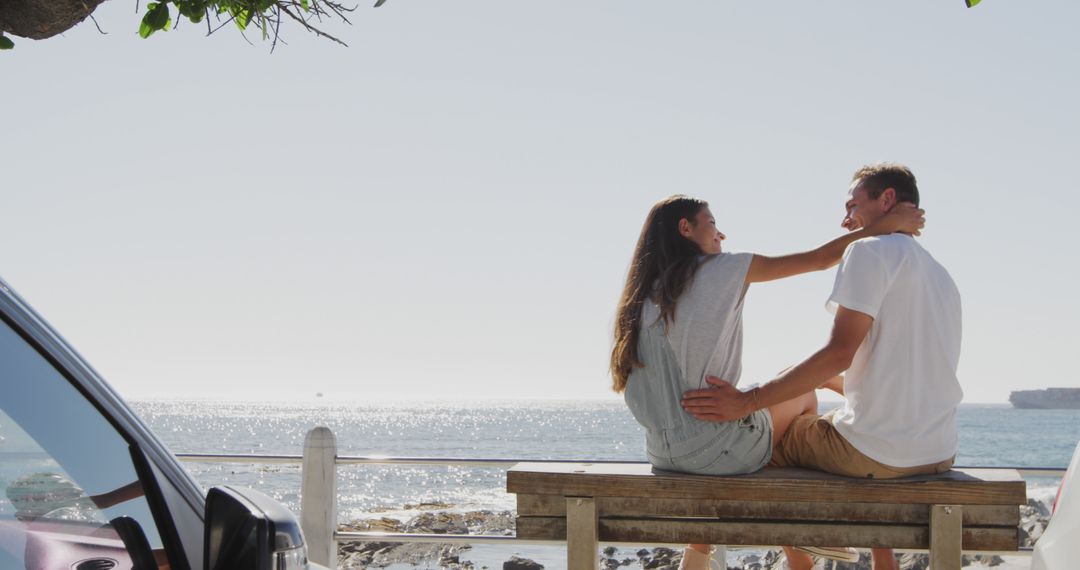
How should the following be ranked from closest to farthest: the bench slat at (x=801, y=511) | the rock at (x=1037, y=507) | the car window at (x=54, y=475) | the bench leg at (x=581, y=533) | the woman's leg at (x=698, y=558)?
the car window at (x=54, y=475) < the bench slat at (x=801, y=511) < the bench leg at (x=581, y=533) < the woman's leg at (x=698, y=558) < the rock at (x=1037, y=507)

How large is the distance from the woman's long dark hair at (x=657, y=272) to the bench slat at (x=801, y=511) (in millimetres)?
619

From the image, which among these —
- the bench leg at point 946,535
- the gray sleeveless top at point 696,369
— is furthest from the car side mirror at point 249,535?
the bench leg at point 946,535

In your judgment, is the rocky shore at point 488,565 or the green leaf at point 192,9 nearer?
the green leaf at point 192,9

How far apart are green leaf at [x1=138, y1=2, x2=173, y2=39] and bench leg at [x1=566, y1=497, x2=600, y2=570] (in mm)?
2267

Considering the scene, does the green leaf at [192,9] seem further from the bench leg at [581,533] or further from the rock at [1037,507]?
the rock at [1037,507]

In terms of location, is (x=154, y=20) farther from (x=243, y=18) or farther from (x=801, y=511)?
(x=801, y=511)

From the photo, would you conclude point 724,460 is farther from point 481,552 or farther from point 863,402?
point 481,552

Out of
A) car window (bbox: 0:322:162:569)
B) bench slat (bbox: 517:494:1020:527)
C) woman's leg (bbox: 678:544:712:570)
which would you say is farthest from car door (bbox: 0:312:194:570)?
woman's leg (bbox: 678:544:712:570)

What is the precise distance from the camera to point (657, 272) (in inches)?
189

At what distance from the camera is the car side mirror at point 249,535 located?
5.38 feet

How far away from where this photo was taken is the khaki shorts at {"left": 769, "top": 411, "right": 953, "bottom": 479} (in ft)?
14.6

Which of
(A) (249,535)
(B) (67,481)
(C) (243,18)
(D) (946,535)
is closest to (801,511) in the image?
(D) (946,535)

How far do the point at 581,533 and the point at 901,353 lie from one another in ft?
4.73

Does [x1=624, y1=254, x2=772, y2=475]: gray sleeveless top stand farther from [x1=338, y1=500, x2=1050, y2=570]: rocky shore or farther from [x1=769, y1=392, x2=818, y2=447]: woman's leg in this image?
[x1=338, y1=500, x2=1050, y2=570]: rocky shore
